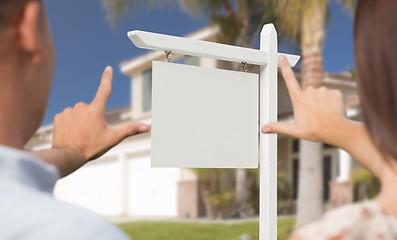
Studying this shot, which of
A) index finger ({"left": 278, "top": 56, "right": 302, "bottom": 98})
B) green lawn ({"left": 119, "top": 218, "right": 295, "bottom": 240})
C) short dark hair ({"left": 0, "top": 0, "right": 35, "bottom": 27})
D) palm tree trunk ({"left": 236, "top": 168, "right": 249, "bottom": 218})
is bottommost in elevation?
green lawn ({"left": 119, "top": 218, "right": 295, "bottom": 240})

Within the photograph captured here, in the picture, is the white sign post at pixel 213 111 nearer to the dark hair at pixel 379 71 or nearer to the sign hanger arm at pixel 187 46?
the sign hanger arm at pixel 187 46

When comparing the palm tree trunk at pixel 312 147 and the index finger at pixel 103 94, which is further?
the palm tree trunk at pixel 312 147

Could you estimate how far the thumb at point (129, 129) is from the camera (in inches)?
51.7

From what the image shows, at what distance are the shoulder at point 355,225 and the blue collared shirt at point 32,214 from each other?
17.6 inches

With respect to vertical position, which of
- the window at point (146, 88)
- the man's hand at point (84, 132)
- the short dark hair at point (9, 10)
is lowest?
the man's hand at point (84, 132)

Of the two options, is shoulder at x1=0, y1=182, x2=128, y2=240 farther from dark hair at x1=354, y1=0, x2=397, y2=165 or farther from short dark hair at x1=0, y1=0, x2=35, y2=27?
dark hair at x1=354, y1=0, x2=397, y2=165

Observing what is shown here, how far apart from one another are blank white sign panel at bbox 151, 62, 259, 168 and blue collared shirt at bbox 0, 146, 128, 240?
1.80 metres

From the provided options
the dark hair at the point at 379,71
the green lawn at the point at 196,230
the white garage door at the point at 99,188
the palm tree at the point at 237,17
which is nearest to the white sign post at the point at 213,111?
the dark hair at the point at 379,71

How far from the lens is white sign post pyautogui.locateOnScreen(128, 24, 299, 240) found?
234 centimetres

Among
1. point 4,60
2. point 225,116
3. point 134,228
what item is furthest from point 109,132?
point 134,228

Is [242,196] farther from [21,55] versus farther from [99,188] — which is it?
[21,55]

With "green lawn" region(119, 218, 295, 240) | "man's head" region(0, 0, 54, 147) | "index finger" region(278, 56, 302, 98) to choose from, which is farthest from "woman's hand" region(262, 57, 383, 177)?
"green lawn" region(119, 218, 295, 240)

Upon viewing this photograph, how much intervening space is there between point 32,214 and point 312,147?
9.08 meters

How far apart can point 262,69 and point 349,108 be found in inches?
430
